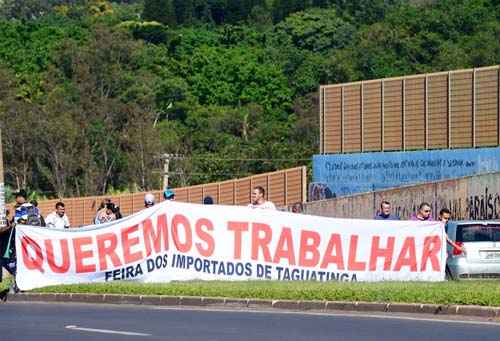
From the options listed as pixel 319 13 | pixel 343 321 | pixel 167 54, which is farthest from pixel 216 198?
pixel 319 13

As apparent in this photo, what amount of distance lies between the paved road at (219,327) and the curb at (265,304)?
561 millimetres

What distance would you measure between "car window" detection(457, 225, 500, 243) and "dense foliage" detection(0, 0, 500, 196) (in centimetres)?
5916

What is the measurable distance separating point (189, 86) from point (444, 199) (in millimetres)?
73828

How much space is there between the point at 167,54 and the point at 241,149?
120ft

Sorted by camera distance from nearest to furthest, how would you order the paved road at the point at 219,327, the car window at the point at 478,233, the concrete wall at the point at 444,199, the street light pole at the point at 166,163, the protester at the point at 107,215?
1. the paved road at the point at 219,327
2. the car window at the point at 478,233
3. the protester at the point at 107,215
4. the concrete wall at the point at 444,199
5. the street light pole at the point at 166,163

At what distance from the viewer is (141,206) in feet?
212

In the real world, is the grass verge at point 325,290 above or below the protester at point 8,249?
below

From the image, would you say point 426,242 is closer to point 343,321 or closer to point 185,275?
point 185,275

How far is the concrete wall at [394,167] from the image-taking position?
155ft

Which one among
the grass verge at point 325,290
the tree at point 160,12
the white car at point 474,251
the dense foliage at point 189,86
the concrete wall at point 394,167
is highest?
the tree at point 160,12

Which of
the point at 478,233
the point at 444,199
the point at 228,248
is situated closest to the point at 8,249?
the point at 228,248

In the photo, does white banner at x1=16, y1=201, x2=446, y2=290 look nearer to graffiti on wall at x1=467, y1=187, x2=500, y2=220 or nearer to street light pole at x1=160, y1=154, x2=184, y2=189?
graffiti on wall at x1=467, y1=187, x2=500, y2=220

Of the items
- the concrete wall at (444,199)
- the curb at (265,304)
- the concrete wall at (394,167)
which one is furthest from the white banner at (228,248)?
the concrete wall at (394,167)

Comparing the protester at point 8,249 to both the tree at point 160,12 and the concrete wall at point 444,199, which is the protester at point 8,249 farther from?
the tree at point 160,12
